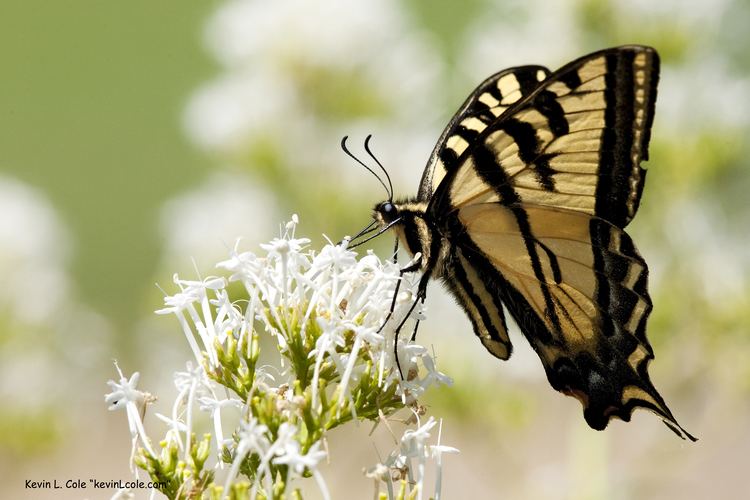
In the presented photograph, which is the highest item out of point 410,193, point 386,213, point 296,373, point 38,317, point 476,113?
point 410,193

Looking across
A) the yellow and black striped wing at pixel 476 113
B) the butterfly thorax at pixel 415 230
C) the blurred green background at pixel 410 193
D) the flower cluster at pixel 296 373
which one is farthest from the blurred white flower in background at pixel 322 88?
the flower cluster at pixel 296 373

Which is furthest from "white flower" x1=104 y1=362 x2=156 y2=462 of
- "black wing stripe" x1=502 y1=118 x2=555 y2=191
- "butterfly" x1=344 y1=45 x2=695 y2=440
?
"black wing stripe" x1=502 y1=118 x2=555 y2=191

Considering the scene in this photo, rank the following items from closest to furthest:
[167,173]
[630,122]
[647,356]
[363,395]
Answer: [363,395], [630,122], [647,356], [167,173]

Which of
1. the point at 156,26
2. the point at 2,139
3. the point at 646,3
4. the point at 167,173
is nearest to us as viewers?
the point at 646,3

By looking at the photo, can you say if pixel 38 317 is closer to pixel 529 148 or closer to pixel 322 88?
pixel 322 88

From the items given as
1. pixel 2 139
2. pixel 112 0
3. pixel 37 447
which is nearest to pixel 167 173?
pixel 2 139

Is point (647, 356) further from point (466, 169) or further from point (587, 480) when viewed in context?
point (587, 480)

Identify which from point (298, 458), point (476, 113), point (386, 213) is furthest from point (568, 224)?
point (298, 458)
